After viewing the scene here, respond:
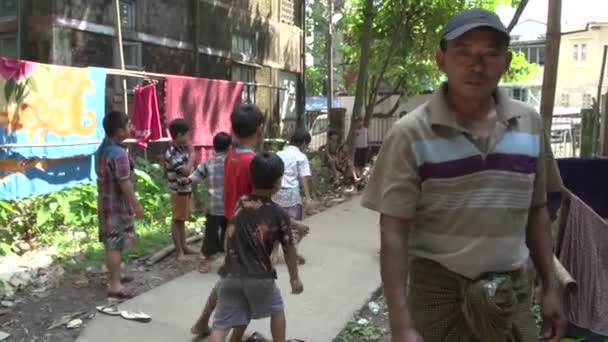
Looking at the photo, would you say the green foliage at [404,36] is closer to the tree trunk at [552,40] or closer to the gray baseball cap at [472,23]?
the tree trunk at [552,40]

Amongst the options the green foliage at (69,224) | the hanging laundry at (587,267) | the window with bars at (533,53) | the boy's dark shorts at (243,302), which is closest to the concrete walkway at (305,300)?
the boy's dark shorts at (243,302)

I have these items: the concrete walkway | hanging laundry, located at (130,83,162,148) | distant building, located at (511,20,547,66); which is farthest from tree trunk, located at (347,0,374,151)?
distant building, located at (511,20,547,66)

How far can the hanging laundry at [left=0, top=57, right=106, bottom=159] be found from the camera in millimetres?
6500

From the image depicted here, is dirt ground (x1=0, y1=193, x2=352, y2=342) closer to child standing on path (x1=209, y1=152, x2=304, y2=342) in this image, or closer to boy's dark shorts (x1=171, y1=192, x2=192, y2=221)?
boy's dark shorts (x1=171, y1=192, x2=192, y2=221)

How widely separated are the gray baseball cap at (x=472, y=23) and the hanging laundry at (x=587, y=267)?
1842 millimetres

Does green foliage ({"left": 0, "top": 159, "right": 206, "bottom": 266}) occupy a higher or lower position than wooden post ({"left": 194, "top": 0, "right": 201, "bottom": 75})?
lower

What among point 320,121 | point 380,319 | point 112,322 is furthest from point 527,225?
point 320,121

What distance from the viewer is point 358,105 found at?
13141 millimetres

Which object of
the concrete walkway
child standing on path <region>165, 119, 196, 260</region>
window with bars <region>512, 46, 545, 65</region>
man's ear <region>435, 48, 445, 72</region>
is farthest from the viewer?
window with bars <region>512, 46, 545, 65</region>

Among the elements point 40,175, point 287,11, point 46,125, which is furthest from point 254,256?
point 287,11

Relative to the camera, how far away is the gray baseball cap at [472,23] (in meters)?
1.90

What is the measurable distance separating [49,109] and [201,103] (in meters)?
2.94

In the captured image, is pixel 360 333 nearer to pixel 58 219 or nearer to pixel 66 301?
pixel 66 301

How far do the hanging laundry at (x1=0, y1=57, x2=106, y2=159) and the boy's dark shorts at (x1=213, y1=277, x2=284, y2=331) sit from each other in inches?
160
